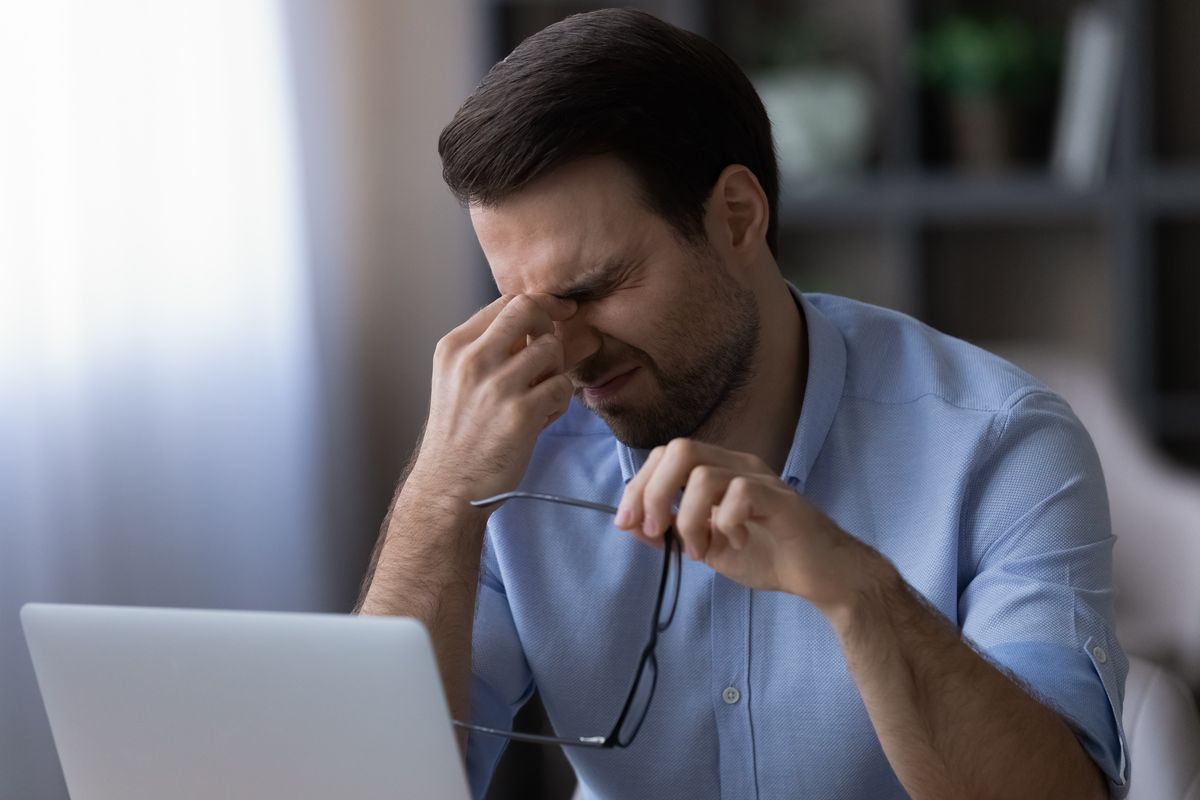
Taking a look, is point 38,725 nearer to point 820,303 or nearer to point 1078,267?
point 820,303

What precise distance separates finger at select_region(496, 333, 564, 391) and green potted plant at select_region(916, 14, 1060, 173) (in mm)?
1985

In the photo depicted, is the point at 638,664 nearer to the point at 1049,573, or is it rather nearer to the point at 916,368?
the point at 1049,573

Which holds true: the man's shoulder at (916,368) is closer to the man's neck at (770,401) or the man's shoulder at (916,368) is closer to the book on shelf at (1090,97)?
the man's neck at (770,401)

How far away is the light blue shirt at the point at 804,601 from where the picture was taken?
1.19 meters

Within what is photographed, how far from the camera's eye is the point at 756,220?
4.47ft

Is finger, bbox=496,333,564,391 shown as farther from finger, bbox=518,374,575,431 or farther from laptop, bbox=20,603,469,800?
laptop, bbox=20,603,469,800


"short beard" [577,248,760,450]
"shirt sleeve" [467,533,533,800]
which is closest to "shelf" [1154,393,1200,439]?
"short beard" [577,248,760,450]

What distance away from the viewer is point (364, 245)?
306 cm

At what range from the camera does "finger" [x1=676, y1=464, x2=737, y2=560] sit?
962mm

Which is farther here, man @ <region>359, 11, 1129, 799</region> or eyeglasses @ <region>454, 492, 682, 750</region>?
man @ <region>359, 11, 1129, 799</region>

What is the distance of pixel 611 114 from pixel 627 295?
16cm

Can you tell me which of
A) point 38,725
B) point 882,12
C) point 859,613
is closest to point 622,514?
point 859,613

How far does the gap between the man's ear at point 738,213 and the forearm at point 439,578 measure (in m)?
0.34

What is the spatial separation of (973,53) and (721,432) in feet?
6.07
